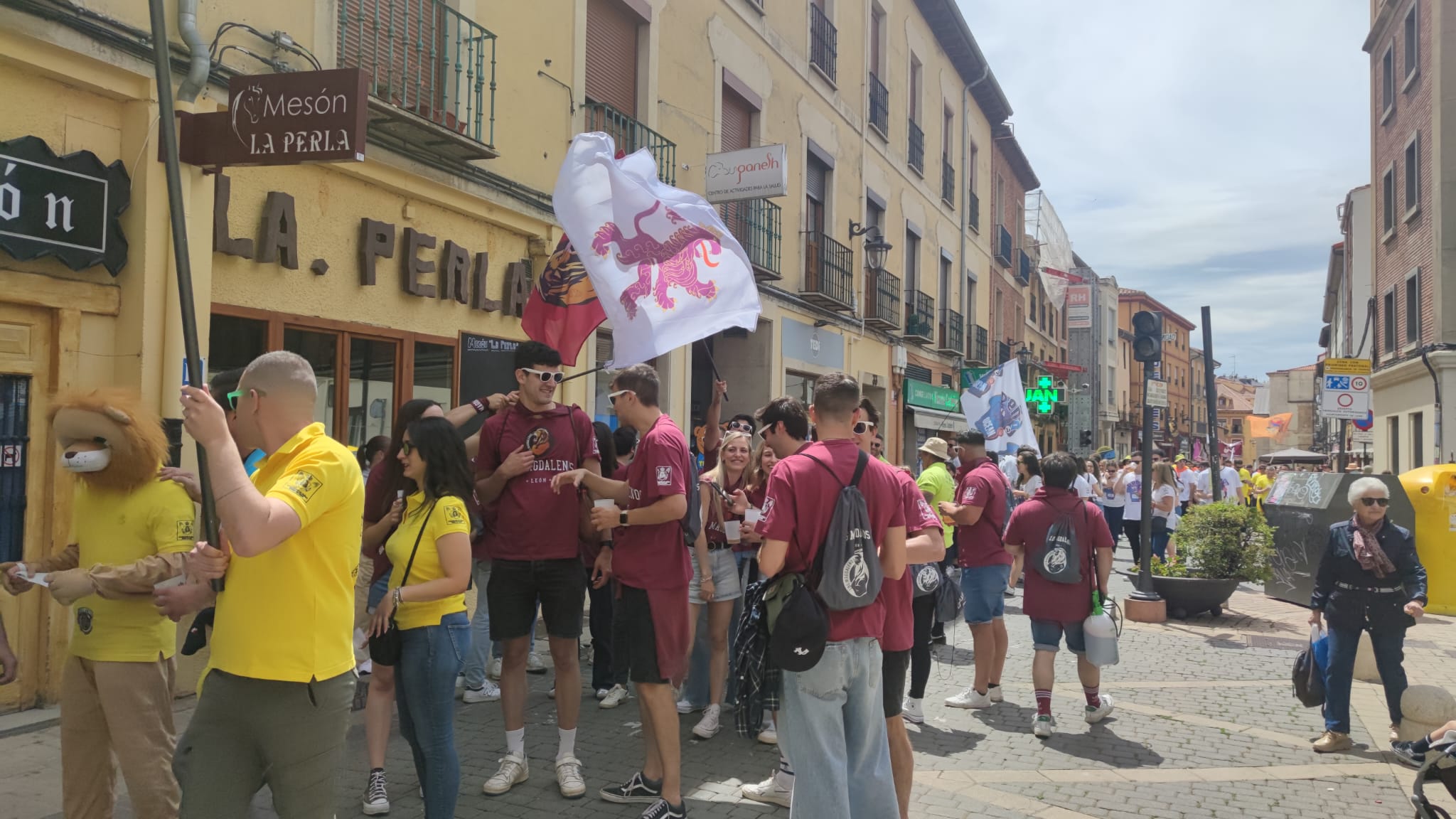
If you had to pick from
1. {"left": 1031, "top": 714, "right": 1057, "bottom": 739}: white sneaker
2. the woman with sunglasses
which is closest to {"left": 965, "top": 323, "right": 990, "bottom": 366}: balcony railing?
{"left": 1031, "top": 714, "right": 1057, "bottom": 739}: white sneaker

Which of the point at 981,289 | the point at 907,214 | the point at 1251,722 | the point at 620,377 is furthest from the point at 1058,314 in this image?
the point at 620,377

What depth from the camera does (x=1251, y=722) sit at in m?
6.65

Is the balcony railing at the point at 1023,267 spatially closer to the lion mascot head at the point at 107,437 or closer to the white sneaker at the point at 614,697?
the white sneaker at the point at 614,697

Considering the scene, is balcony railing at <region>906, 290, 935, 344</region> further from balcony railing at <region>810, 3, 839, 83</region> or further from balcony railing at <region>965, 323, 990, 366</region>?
balcony railing at <region>810, 3, 839, 83</region>

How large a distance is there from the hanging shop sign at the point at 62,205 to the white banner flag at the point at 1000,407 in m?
11.8

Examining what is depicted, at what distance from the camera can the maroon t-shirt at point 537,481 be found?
483 centimetres

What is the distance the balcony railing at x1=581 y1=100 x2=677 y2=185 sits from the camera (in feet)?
34.3

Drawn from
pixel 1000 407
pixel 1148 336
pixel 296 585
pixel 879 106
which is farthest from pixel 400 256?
pixel 879 106

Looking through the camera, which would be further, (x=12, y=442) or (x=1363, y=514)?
(x=1363, y=514)

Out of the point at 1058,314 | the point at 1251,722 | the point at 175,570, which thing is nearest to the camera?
the point at 175,570

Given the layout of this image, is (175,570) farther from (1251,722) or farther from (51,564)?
A: (1251,722)

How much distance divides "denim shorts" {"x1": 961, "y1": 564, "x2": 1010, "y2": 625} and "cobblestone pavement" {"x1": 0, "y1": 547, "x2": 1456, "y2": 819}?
64cm

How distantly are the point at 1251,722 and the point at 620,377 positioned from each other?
16.0ft

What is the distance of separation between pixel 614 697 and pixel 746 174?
712 centimetres
